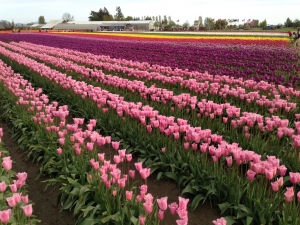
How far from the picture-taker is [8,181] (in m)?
4.32

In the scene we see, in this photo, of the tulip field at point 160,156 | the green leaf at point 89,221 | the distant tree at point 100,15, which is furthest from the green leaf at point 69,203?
the distant tree at point 100,15

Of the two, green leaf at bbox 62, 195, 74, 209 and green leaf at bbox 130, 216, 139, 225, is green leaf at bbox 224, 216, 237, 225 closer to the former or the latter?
green leaf at bbox 130, 216, 139, 225

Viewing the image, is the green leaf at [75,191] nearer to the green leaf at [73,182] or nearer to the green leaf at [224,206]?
the green leaf at [73,182]

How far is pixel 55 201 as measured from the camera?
183 inches

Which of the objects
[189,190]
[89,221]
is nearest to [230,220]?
[189,190]

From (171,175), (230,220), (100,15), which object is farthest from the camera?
(100,15)

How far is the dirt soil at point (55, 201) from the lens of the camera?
4.07 m

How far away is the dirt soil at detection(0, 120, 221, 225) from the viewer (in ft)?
13.3

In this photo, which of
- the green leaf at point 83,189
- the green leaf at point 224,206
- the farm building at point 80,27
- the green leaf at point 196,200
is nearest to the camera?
the green leaf at point 224,206

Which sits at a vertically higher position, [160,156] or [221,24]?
[221,24]

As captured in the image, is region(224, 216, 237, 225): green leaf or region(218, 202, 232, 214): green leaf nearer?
region(224, 216, 237, 225): green leaf

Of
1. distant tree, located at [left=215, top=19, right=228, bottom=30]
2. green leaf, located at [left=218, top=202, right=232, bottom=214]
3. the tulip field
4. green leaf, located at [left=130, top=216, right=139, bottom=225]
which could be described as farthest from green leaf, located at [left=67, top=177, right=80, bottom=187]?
distant tree, located at [left=215, top=19, right=228, bottom=30]

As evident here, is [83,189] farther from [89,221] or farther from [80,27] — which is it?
[80,27]

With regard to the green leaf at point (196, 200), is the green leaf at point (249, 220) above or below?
above
